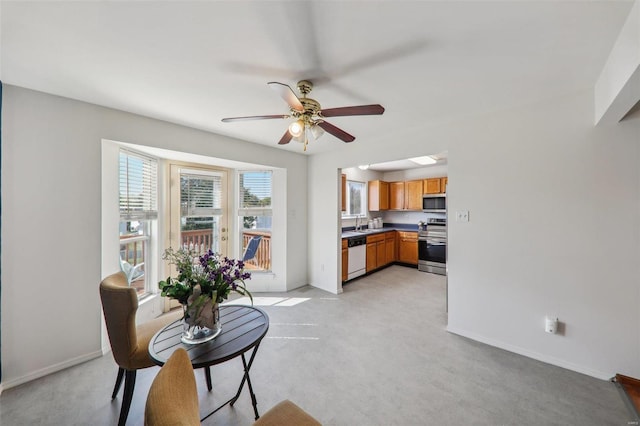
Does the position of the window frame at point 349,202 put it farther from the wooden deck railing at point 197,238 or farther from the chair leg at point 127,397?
the chair leg at point 127,397

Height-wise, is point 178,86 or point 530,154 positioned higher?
point 178,86

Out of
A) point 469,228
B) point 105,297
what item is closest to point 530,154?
point 469,228

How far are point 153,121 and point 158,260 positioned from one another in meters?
1.83

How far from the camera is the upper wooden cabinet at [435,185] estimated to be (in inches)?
209

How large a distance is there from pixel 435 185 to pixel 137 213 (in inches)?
217

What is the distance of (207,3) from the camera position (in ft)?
4.03

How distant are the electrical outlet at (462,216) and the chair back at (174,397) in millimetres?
2853

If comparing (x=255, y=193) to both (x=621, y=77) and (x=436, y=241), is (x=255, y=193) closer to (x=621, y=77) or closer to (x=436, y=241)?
(x=436, y=241)

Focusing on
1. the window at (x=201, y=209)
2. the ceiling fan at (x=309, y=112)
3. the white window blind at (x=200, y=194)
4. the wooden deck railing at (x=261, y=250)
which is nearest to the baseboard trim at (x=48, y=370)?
the window at (x=201, y=209)

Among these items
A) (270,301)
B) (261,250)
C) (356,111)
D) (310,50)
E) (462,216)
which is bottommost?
(270,301)

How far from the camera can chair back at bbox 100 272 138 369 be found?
1.58 meters

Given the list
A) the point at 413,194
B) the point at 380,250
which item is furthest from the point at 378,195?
the point at 380,250

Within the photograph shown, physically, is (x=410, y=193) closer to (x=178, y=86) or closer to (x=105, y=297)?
(x=178, y=86)

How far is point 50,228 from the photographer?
2.13m
